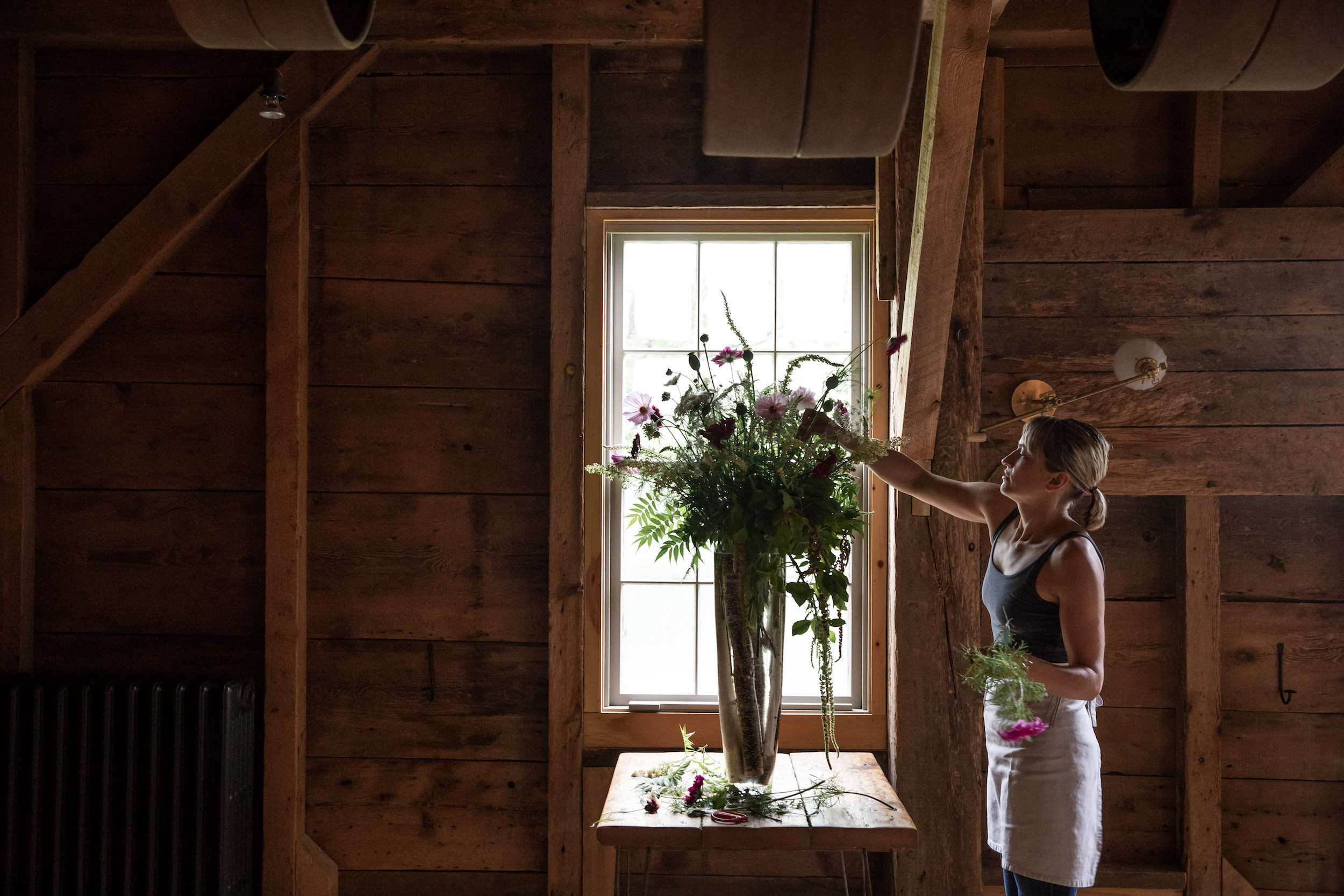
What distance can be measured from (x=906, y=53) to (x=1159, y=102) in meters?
1.88

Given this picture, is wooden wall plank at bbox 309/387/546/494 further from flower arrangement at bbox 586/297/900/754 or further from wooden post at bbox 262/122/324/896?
flower arrangement at bbox 586/297/900/754

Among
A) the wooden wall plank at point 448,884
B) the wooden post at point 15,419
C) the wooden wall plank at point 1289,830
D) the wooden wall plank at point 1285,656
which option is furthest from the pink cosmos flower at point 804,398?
the wooden post at point 15,419

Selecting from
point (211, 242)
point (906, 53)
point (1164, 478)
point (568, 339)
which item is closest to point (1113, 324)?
point (1164, 478)

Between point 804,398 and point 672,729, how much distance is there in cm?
104

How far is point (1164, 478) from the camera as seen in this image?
7.55ft

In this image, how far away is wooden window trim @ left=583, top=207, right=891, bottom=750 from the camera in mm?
2383

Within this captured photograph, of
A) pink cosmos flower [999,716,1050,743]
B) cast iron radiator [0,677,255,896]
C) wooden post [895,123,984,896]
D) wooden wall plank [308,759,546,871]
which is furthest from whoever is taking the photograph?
wooden wall plank [308,759,546,871]

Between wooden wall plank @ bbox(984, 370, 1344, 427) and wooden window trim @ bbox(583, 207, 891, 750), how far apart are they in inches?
23.6

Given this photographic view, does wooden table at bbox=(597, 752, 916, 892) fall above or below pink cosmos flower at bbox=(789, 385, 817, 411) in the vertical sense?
below

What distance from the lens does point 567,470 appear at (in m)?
2.37

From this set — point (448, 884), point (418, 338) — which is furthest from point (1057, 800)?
point (418, 338)

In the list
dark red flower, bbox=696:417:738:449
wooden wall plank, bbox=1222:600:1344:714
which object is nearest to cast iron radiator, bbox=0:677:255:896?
dark red flower, bbox=696:417:738:449

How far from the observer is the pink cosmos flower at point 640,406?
1.97 meters

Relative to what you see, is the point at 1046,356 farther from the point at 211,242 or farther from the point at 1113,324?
the point at 211,242
